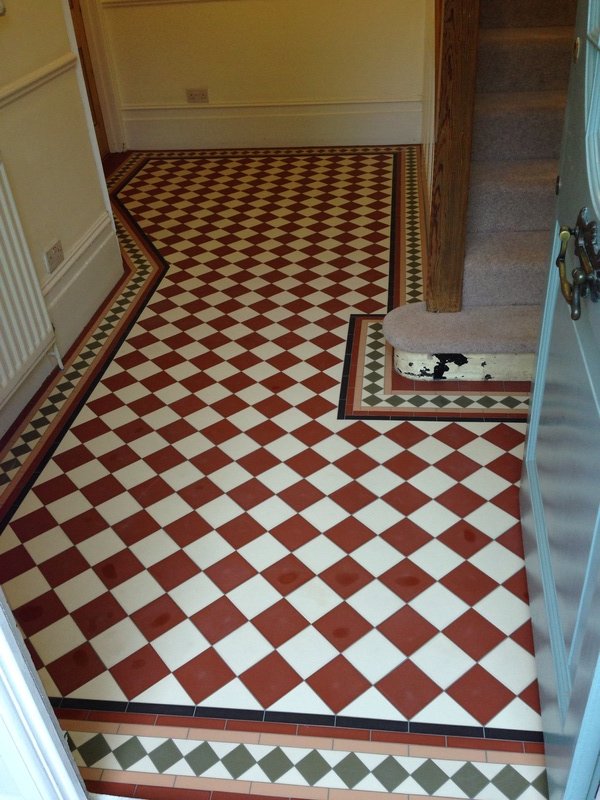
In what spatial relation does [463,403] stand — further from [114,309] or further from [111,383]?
[114,309]

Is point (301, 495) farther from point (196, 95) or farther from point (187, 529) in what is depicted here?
point (196, 95)

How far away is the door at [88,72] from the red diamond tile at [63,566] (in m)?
4.74

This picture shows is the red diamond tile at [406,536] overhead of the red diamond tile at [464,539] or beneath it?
overhead

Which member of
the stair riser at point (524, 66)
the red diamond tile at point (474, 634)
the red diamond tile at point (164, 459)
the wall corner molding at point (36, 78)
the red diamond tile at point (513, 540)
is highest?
the wall corner molding at point (36, 78)

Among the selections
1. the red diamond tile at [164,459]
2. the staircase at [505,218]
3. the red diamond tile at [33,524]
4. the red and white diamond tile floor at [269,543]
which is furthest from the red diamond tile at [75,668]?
the staircase at [505,218]

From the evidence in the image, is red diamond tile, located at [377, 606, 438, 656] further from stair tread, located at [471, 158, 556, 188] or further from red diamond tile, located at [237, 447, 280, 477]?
stair tread, located at [471, 158, 556, 188]

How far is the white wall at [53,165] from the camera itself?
350cm

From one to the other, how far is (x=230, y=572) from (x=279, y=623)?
291 millimetres

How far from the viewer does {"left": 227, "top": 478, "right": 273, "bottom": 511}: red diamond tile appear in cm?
297

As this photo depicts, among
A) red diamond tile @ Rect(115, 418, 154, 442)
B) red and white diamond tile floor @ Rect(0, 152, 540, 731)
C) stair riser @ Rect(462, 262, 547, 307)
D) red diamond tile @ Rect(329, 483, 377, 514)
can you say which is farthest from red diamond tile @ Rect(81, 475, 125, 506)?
stair riser @ Rect(462, 262, 547, 307)

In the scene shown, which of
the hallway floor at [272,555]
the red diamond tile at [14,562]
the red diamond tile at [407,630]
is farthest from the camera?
the red diamond tile at [14,562]

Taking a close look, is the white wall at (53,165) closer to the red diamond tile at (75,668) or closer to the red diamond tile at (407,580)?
the red diamond tile at (75,668)

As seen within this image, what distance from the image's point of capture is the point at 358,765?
6.84 feet

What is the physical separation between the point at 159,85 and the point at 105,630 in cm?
585
